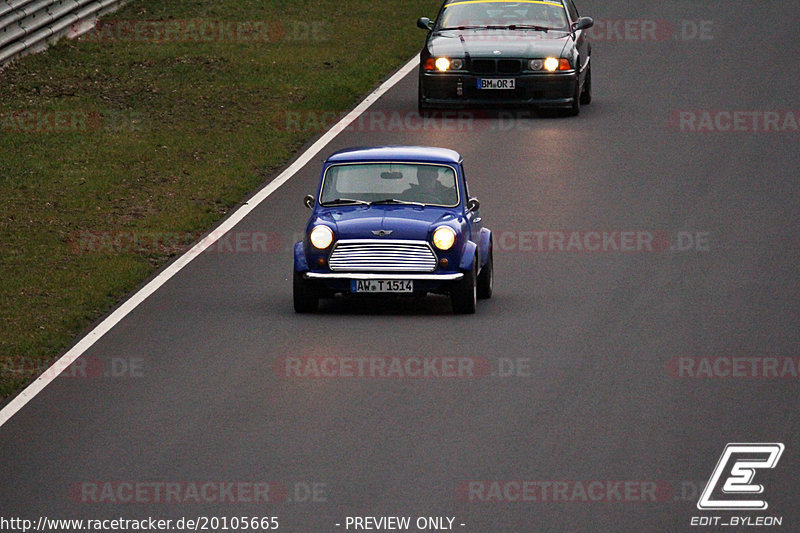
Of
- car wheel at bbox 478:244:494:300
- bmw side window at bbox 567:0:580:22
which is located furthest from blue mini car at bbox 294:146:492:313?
bmw side window at bbox 567:0:580:22

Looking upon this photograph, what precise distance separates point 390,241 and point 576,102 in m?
11.0

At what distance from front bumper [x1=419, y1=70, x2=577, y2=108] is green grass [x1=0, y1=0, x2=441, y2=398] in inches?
72.2

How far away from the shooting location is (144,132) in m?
26.2

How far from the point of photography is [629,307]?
17.1 m

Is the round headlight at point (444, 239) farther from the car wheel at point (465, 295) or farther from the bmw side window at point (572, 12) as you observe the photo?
the bmw side window at point (572, 12)

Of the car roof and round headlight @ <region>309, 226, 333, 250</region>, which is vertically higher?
the car roof

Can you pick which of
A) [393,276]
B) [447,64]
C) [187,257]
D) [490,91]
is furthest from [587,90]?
[393,276]

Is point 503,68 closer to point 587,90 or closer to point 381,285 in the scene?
point 587,90

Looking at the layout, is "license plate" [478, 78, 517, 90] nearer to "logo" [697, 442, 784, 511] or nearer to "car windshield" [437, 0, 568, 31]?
"car windshield" [437, 0, 568, 31]

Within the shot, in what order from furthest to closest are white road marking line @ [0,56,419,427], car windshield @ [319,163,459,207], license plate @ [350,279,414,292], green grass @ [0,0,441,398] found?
1. green grass @ [0,0,441,398]
2. car windshield @ [319,163,459,207]
3. license plate @ [350,279,414,292]
4. white road marking line @ [0,56,419,427]

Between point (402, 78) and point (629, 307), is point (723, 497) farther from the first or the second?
point (402, 78)

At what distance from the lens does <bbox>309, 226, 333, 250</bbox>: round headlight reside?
16.7 metres

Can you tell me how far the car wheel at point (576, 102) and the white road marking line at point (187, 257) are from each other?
3173mm

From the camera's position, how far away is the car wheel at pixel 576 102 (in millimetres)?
26719
